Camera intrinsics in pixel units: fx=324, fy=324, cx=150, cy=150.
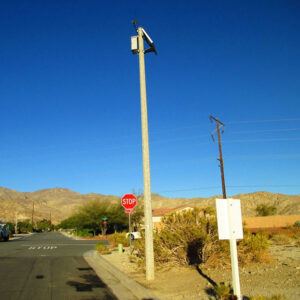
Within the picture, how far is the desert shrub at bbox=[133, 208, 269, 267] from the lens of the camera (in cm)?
1045

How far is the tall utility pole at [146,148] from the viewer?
9320mm

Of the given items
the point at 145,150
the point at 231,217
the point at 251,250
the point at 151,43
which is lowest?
the point at 251,250

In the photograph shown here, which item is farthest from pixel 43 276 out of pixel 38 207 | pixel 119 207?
pixel 38 207

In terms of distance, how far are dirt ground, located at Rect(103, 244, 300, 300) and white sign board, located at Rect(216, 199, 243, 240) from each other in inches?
69.6

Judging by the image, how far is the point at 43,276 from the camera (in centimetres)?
1088

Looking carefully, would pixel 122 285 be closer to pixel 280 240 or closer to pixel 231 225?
pixel 231 225

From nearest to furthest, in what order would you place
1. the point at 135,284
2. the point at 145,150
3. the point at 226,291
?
the point at 226,291, the point at 135,284, the point at 145,150

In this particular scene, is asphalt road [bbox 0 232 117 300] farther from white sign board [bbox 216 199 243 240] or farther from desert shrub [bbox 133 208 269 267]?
white sign board [bbox 216 199 243 240]

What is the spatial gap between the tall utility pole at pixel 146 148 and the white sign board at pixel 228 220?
13.2 ft

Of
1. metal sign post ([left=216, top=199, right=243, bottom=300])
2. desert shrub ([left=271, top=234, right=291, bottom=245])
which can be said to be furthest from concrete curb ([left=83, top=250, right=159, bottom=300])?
desert shrub ([left=271, top=234, right=291, bottom=245])

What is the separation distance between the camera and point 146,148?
10.1 m

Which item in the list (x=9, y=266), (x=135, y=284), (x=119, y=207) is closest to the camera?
(x=135, y=284)

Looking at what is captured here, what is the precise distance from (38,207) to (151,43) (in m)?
155

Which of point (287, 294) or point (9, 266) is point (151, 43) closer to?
point (287, 294)
